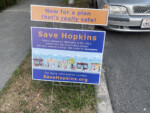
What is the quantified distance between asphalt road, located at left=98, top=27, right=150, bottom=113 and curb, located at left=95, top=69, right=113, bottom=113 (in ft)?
0.26

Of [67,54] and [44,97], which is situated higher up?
[67,54]

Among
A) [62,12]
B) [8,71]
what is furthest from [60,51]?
[8,71]

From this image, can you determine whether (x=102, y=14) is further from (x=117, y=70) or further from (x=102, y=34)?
(x=117, y=70)

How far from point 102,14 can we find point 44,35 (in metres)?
0.80

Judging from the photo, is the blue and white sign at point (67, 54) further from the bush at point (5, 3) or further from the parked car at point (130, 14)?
the bush at point (5, 3)

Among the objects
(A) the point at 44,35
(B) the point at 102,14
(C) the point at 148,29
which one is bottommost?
(C) the point at 148,29

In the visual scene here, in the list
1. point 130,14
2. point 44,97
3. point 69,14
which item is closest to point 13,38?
point 44,97

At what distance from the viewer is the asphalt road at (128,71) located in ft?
8.55

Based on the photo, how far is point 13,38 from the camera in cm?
446

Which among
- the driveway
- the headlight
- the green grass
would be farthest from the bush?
the green grass

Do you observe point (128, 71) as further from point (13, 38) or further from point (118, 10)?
point (13, 38)

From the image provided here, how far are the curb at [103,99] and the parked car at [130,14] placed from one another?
1.84 m

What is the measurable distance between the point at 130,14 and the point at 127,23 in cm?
23

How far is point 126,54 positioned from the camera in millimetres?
3898
